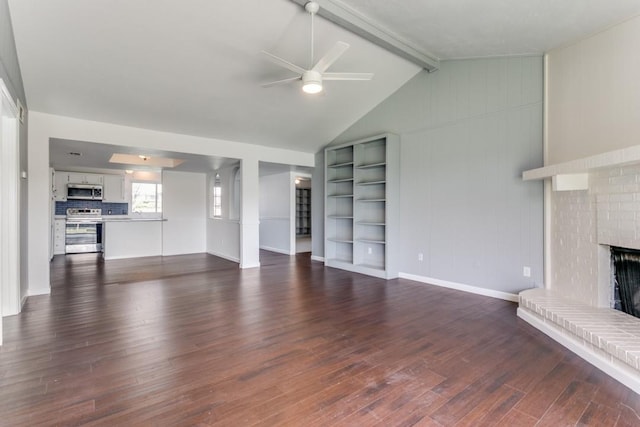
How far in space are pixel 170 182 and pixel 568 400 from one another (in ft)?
27.0

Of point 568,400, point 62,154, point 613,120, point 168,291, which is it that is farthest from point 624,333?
point 62,154

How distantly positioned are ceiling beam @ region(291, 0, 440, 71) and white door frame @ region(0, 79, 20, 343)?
3314 millimetres

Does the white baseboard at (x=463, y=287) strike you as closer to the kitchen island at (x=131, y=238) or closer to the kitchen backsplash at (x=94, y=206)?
the kitchen island at (x=131, y=238)

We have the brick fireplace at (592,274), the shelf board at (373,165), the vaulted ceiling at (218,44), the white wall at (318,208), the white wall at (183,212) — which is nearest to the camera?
the brick fireplace at (592,274)

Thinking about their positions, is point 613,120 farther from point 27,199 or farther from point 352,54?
point 27,199

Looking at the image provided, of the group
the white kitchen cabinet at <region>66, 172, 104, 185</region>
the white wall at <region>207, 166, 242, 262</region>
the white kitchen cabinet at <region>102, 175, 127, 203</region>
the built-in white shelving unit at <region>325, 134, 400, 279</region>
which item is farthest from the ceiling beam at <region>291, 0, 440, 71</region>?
the white kitchen cabinet at <region>66, 172, 104, 185</region>

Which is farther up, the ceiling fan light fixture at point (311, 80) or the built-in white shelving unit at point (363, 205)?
the ceiling fan light fixture at point (311, 80)

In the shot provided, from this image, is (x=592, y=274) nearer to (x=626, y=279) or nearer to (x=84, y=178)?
(x=626, y=279)

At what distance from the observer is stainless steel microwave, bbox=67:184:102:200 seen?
827cm

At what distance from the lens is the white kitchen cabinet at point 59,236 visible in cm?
806

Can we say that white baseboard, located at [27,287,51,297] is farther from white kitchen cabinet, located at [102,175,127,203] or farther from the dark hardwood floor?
white kitchen cabinet, located at [102,175,127,203]

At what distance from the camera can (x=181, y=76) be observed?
13.4ft

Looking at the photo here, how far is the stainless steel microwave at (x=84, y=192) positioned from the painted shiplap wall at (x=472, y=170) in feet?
25.4

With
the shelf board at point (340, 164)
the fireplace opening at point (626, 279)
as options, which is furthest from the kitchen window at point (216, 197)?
the fireplace opening at point (626, 279)
